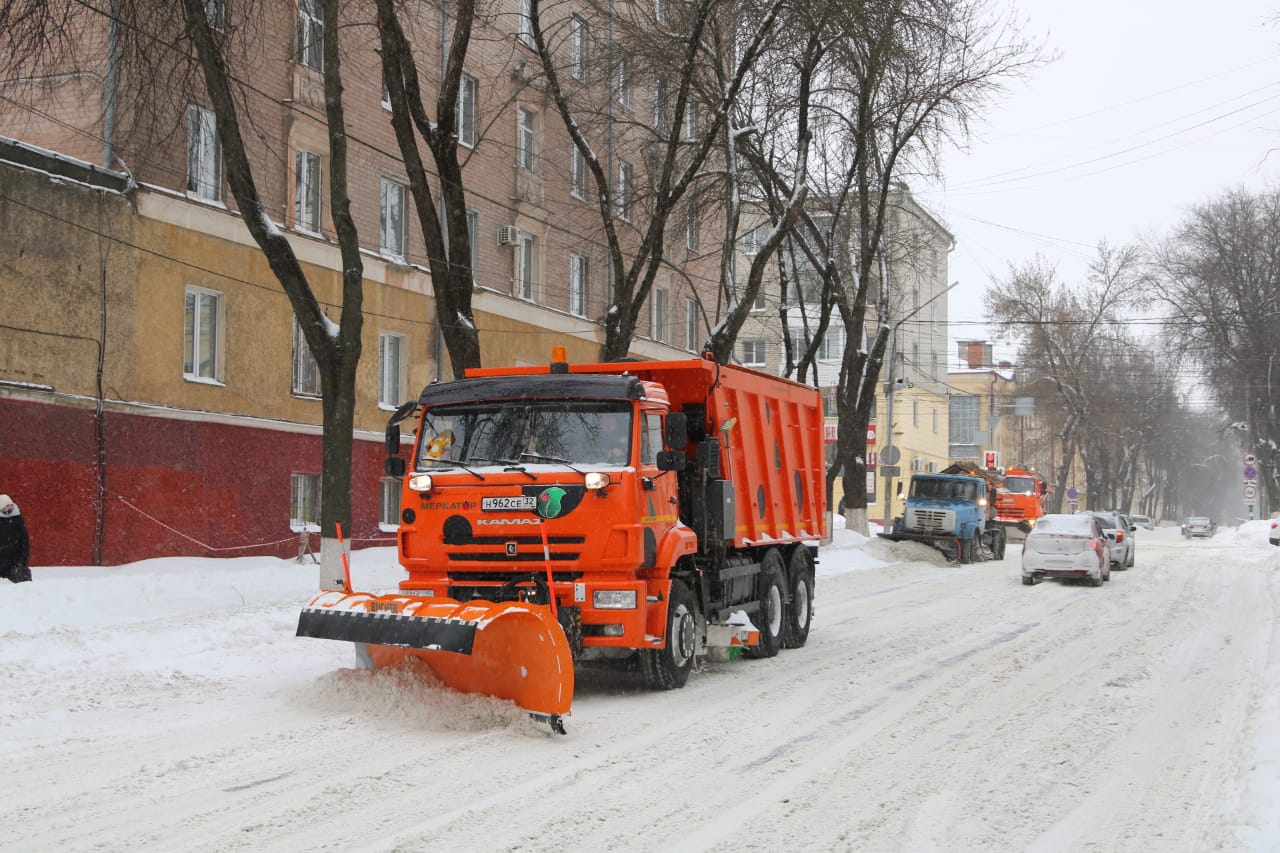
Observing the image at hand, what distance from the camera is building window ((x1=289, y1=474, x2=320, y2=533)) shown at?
2470 cm

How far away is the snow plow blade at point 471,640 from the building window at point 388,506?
1750cm

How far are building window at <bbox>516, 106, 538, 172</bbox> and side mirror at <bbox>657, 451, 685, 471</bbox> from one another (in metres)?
21.9

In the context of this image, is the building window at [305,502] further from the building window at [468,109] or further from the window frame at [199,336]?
the building window at [468,109]

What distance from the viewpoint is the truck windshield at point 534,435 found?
36.2ft

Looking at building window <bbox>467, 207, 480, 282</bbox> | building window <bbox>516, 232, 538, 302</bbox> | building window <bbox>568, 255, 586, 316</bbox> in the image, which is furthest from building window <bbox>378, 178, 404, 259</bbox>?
building window <bbox>568, 255, 586, 316</bbox>

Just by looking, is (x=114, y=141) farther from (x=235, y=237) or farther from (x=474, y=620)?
(x=474, y=620)

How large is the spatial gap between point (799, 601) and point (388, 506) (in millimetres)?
14146

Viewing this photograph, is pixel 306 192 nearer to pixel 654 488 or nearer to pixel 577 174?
pixel 577 174

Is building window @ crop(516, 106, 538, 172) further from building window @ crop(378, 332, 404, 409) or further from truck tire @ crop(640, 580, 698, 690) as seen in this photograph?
truck tire @ crop(640, 580, 698, 690)

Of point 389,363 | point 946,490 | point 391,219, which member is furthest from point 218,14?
point 946,490

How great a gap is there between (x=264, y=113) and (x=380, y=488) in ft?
26.5

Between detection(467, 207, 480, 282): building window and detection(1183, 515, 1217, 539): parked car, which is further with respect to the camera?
detection(1183, 515, 1217, 539): parked car

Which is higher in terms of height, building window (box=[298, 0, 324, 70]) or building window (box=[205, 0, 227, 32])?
building window (box=[298, 0, 324, 70])

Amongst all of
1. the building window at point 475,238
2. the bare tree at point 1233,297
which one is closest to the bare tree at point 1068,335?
the bare tree at point 1233,297
